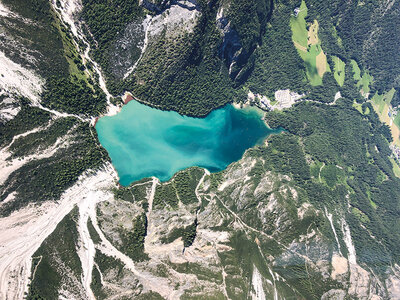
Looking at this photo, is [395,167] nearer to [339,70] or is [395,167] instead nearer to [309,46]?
[339,70]

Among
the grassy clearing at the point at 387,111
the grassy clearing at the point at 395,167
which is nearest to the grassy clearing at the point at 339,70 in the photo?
the grassy clearing at the point at 387,111

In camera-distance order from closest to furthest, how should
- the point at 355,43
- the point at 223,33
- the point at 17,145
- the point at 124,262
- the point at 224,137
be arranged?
the point at 17,145 < the point at 124,262 < the point at 223,33 < the point at 224,137 < the point at 355,43

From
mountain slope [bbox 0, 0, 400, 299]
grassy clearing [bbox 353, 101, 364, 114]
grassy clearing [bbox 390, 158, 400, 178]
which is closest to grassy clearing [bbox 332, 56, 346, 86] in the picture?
grassy clearing [bbox 353, 101, 364, 114]

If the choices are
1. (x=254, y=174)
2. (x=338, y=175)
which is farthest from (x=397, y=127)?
(x=254, y=174)

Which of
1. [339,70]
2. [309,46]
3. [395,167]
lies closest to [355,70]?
[339,70]

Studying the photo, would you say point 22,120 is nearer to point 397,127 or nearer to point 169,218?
point 169,218

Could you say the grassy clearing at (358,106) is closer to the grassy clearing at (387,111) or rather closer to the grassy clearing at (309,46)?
the grassy clearing at (387,111)

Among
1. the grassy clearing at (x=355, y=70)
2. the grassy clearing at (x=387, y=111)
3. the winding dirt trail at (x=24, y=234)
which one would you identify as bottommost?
the winding dirt trail at (x=24, y=234)
